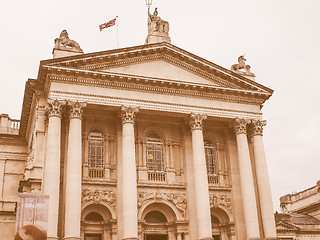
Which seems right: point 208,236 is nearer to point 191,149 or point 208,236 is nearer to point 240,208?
point 240,208

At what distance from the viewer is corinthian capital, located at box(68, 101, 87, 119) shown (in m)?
25.8

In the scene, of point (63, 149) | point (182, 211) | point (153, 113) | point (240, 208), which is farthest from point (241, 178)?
point (63, 149)

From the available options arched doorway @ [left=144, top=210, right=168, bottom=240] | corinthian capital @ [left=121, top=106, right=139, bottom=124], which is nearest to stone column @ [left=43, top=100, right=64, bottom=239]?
corinthian capital @ [left=121, top=106, right=139, bottom=124]

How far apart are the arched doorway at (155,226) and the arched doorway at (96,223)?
234 cm

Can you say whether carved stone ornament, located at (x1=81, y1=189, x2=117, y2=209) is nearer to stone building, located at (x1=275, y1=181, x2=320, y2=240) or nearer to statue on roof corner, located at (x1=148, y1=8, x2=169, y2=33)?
statue on roof corner, located at (x1=148, y1=8, x2=169, y2=33)

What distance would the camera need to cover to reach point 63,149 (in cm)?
2664

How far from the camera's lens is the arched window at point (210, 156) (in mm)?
30062

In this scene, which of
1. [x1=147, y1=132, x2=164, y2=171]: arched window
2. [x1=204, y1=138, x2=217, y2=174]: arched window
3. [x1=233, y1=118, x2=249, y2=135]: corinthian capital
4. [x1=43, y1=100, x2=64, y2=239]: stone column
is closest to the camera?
[x1=43, y1=100, x2=64, y2=239]: stone column

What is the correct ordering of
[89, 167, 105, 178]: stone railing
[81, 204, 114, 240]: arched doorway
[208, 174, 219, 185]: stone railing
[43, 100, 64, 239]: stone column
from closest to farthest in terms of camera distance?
[43, 100, 64, 239]: stone column → [81, 204, 114, 240]: arched doorway → [89, 167, 105, 178]: stone railing → [208, 174, 219, 185]: stone railing

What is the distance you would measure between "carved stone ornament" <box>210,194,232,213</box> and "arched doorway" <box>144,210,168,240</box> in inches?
127

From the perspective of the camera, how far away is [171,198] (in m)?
27.8

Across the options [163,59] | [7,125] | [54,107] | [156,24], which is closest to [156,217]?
[54,107]

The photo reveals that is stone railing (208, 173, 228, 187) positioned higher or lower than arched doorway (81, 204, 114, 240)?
higher

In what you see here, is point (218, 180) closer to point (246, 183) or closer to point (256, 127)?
point (246, 183)
